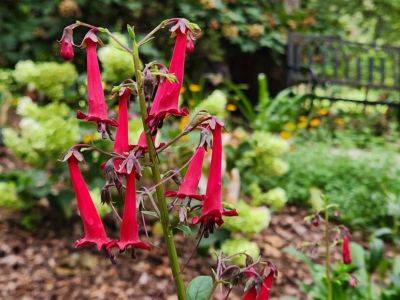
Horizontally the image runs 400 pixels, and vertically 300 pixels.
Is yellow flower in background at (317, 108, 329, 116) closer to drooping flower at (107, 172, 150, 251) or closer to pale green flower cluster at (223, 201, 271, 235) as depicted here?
pale green flower cluster at (223, 201, 271, 235)

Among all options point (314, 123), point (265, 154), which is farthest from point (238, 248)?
point (314, 123)

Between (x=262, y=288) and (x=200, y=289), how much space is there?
20 centimetres

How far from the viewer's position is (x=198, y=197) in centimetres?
117

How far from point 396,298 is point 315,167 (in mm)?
2212

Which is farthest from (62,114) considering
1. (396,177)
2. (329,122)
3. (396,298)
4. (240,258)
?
(329,122)

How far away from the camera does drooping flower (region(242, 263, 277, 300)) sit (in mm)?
1141

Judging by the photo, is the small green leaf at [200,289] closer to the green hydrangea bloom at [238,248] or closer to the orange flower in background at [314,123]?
the green hydrangea bloom at [238,248]

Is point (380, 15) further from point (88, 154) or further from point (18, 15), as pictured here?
point (88, 154)

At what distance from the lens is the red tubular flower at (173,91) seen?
43.4 inches

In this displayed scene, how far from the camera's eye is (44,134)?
2869mm

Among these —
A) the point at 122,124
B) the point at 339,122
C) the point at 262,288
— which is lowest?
the point at 339,122

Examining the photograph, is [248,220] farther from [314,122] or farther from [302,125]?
[314,122]

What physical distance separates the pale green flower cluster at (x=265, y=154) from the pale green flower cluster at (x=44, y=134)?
1.04m

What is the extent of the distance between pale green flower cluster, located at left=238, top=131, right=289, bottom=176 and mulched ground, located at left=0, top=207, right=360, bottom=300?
0.56m
